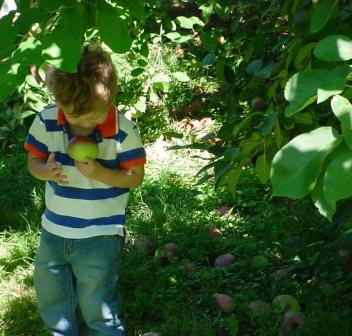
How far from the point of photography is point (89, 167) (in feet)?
6.87

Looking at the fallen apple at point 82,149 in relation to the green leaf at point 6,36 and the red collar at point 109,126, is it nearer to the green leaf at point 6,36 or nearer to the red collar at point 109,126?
the red collar at point 109,126

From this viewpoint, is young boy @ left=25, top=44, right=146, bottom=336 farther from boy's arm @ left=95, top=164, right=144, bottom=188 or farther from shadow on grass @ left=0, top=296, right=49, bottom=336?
shadow on grass @ left=0, top=296, right=49, bottom=336

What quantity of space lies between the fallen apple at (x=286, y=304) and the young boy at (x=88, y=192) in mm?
717

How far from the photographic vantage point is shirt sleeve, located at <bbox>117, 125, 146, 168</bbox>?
7.33 ft

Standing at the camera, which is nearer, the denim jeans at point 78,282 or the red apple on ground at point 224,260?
the denim jeans at point 78,282

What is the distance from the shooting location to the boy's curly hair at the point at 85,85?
6.63ft

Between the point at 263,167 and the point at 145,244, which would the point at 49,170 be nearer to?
the point at 263,167

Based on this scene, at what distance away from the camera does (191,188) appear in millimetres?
4340

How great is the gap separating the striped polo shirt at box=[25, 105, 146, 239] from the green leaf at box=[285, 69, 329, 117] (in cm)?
131

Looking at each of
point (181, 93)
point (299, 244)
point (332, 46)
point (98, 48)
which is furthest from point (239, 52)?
point (181, 93)

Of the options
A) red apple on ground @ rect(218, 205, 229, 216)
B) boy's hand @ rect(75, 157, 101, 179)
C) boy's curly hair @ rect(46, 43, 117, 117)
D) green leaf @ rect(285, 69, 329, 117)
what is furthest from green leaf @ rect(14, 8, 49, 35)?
red apple on ground @ rect(218, 205, 229, 216)

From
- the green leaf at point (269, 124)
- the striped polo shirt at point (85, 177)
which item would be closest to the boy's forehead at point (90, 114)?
the striped polo shirt at point (85, 177)

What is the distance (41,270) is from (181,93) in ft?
11.6

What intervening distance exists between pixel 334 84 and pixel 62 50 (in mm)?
440
